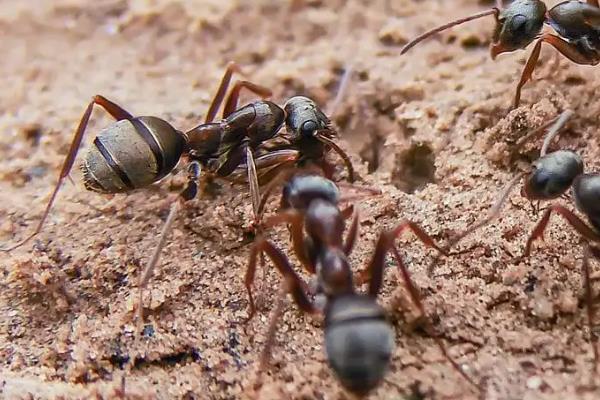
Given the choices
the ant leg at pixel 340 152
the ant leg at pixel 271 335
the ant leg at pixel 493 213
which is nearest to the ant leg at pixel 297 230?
the ant leg at pixel 271 335

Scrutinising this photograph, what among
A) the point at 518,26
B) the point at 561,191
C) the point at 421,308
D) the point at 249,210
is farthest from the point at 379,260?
the point at 518,26

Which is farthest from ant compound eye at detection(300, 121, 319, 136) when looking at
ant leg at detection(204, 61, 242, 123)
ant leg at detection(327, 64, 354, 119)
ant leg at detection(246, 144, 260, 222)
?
ant leg at detection(204, 61, 242, 123)

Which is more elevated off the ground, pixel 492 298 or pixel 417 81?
pixel 417 81

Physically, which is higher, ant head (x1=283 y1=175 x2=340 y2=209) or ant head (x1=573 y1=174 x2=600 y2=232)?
ant head (x1=573 y1=174 x2=600 y2=232)

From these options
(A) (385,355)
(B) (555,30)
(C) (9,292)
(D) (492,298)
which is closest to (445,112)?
(B) (555,30)

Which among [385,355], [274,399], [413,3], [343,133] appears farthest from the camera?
[413,3]

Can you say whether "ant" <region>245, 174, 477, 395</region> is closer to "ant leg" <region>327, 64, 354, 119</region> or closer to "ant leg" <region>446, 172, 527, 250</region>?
"ant leg" <region>446, 172, 527, 250</region>

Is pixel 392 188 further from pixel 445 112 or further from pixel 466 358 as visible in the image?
pixel 466 358
